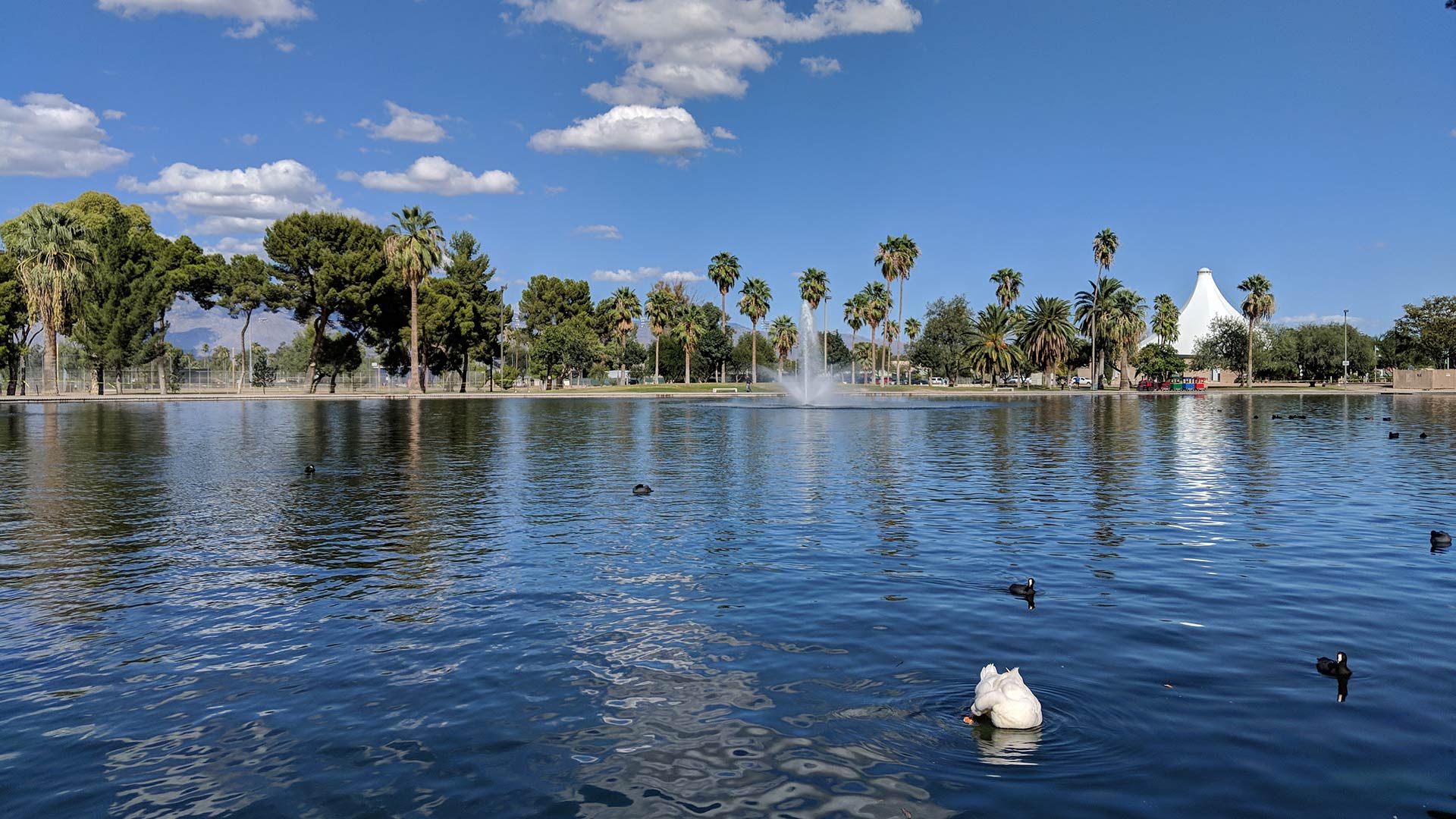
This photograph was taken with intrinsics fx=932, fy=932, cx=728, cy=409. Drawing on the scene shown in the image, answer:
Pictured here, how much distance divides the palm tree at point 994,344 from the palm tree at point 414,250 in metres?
68.3

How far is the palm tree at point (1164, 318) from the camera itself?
148 m

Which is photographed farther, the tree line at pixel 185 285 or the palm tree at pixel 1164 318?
the palm tree at pixel 1164 318

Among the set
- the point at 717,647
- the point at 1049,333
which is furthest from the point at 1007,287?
the point at 717,647

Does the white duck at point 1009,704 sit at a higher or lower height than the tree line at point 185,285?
lower

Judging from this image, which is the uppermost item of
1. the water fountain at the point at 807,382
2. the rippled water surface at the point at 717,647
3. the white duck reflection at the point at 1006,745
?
the water fountain at the point at 807,382

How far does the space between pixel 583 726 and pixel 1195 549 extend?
37.5 ft

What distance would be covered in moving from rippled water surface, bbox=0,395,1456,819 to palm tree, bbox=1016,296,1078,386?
327ft

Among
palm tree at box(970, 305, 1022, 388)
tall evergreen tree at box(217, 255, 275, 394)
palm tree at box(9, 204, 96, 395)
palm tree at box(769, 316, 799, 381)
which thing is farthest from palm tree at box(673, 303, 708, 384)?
palm tree at box(9, 204, 96, 395)

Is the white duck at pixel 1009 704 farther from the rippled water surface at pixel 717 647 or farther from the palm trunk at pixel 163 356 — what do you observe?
the palm trunk at pixel 163 356

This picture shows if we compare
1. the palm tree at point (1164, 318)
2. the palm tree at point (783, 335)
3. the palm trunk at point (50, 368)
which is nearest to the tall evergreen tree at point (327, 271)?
the palm trunk at point (50, 368)

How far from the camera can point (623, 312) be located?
14062 centimetres

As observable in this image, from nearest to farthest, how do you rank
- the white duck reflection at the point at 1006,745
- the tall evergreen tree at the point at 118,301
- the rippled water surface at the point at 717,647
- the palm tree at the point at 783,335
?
the rippled water surface at the point at 717,647
the white duck reflection at the point at 1006,745
the tall evergreen tree at the point at 118,301
the palm tree at the point at 783,335

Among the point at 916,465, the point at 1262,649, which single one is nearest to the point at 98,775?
the point at 1262,649

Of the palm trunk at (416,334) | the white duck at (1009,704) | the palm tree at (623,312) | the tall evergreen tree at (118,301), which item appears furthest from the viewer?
the palm tree at (623,312)
